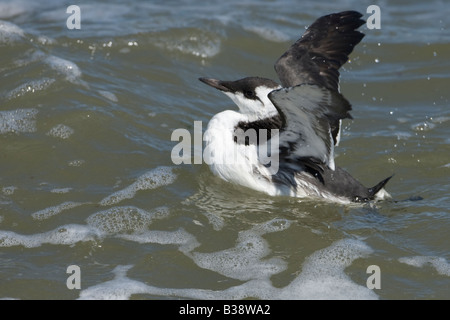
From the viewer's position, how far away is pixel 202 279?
5.60 m

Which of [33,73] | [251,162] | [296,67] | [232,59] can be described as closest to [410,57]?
[232,59]

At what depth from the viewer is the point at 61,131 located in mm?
7730

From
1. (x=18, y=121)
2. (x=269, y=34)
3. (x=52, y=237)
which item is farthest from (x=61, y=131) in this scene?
(x=269, y=34)

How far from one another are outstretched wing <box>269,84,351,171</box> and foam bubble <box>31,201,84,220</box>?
197cm

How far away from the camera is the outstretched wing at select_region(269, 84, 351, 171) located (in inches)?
227

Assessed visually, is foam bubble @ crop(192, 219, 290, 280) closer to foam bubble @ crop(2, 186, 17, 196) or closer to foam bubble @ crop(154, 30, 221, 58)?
foam bubble @ crop(2, 186, 17, 196)

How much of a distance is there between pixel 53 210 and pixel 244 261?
179 centimetres

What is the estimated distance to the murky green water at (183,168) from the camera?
18.6 feet

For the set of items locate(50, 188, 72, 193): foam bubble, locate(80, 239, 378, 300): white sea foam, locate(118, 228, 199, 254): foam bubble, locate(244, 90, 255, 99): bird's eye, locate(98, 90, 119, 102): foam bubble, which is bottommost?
locate(80, 239, 378, 300): white sea foam

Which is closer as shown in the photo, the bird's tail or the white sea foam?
the white sea foam

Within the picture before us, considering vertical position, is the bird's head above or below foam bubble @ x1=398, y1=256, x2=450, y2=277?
above

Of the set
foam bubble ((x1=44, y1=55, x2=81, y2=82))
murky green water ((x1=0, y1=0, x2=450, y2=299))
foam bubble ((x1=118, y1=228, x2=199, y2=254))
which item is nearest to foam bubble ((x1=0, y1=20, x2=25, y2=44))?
murky green water ((x1=0, y1=0, x2=450, y2=299))

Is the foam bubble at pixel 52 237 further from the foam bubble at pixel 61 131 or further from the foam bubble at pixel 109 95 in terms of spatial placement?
the foam bubble at pixel 109 95

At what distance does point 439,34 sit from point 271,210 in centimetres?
560
